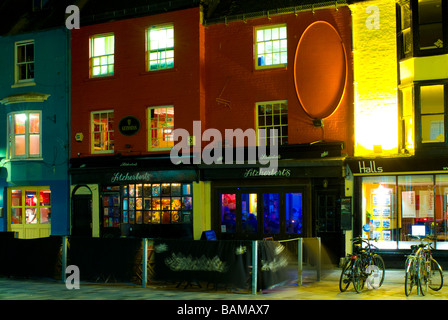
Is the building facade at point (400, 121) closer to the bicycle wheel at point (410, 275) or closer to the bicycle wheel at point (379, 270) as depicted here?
the bicycle wheel at point (379, 270)

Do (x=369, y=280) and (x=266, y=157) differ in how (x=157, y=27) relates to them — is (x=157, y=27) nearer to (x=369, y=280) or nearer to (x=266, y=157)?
(x=266, y=157)

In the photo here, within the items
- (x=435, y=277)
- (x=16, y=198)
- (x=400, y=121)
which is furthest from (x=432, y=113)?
(x=16, y=198)

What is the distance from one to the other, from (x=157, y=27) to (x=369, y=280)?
42.5ft

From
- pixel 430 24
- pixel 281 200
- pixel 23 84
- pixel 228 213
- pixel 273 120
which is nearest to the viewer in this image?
pixel 430 24

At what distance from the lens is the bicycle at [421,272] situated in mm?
12820

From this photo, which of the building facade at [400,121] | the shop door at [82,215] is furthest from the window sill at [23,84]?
the building facade at [400,121]

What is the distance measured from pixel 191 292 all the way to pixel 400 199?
8.25m

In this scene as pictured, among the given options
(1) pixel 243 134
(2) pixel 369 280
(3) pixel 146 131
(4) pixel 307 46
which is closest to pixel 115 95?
(3) pixel 146 131

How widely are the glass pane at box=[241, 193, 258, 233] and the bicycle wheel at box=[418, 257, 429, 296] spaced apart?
26.7 feet

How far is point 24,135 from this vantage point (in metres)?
23.9

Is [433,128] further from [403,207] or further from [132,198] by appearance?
[132,198]

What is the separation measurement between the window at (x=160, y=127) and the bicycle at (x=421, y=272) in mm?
11041

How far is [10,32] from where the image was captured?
24594 millimetres

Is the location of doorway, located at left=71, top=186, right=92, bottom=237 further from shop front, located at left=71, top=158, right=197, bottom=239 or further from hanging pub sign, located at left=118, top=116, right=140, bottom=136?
hanging pub sign, located at left=118, top=116, right=140, bottom=136
